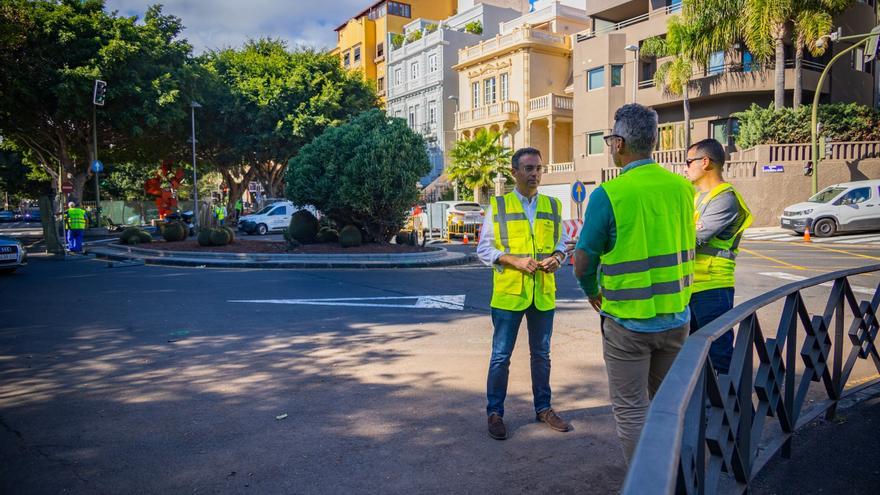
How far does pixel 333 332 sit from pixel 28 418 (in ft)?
10.8

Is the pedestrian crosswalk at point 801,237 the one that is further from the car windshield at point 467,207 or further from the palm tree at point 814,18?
the car windshield at point 467,207

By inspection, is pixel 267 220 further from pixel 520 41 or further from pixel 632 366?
pixel 632 366

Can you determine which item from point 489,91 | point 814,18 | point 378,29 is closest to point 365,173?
point 814,18

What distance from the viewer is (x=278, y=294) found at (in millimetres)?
10359

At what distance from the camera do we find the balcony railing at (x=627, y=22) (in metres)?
31.2

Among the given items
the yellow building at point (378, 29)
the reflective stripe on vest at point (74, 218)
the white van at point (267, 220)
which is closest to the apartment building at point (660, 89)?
the white van at point (267, 220)

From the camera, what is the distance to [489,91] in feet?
136

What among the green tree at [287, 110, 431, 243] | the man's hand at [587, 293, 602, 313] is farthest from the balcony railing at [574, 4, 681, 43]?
the man's hand at [587, 293, 602, 313]

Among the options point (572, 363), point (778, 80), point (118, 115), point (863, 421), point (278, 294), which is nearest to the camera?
point (863, 421)

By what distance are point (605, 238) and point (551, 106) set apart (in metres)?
35.0

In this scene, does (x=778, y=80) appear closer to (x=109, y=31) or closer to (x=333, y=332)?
(x=333, y=332)

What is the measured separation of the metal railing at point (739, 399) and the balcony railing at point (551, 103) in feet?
109

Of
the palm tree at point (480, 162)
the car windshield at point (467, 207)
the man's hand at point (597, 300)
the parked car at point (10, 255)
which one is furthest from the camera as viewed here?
the palm tree at point (480, 162)

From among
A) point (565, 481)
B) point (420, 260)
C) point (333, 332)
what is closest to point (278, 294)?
point (333, 332)
